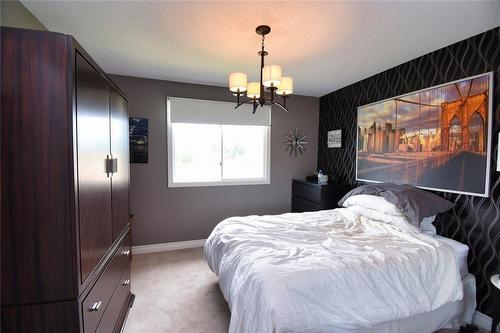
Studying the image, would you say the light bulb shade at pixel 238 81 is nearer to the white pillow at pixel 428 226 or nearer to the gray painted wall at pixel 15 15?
the gray painted wall at pixel 15 15

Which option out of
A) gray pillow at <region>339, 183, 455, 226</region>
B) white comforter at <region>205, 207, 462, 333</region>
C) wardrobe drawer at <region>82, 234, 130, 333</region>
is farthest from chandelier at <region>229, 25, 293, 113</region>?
wardrobe drawer at <region>82, 234, 130, 333</region>

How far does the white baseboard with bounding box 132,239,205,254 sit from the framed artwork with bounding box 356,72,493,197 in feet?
8.97

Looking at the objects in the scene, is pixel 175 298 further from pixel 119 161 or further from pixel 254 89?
pixel 254 89

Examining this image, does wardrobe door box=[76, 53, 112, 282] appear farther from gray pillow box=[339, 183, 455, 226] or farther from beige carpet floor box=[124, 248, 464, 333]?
gray pillow box=[339, 183, 455, 226]

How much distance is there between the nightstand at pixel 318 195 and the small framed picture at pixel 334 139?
706mm

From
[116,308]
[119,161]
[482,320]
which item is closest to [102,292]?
[116,308]

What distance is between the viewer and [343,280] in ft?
5.12

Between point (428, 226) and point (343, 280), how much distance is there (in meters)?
1.43

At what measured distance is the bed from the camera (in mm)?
1446

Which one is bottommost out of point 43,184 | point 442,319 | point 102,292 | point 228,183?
point 442,319

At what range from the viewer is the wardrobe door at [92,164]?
1290mm

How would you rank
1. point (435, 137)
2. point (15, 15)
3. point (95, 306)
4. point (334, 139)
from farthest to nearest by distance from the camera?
point (334, 139) → point (435, 137) → point (15, 15) → point (95, 306)

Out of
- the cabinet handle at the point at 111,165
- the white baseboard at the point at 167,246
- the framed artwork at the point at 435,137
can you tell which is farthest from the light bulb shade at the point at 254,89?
the white baseboard at the point at 167,246

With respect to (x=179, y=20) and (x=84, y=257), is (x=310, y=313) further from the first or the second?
(x=179, y=20)
